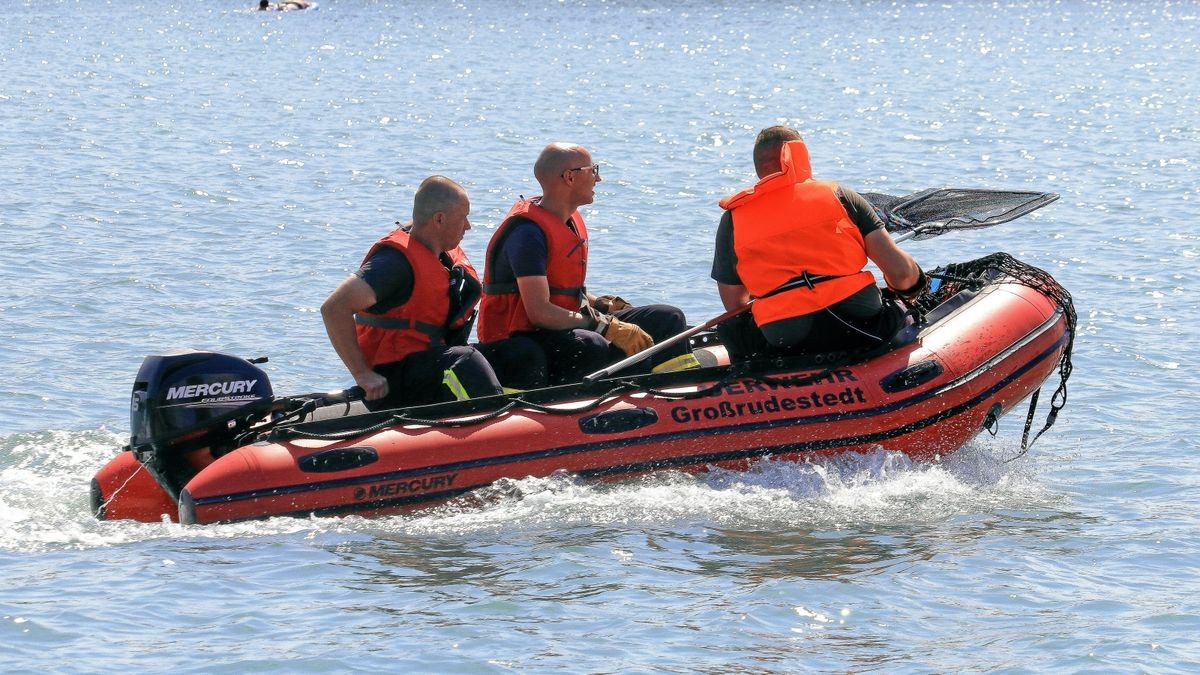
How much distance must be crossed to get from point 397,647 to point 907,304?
11.5 feet

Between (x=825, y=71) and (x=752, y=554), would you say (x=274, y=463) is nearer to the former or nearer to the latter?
(x=752, y=554)

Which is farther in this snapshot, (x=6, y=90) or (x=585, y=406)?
(x=6, y=90)

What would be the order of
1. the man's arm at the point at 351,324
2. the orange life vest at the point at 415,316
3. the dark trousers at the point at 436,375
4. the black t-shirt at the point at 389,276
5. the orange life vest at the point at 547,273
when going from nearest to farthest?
1. the man's arm at the point at 351,324
2. the black t-shirt at the point at 389,276
3. the orange life vest at the point at 415,316
4. the dark trousers at the point at 436,375
5. the orange life vest at the point at 547,273

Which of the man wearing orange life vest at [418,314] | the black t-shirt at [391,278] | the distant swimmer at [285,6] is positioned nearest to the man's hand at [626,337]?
the man wearing orange life vest at [418,314]

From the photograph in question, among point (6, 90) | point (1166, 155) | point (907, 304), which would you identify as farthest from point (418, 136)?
point (907, 304)

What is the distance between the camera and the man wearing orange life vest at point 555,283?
22.7ft

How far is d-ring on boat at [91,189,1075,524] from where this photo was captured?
6457 mm

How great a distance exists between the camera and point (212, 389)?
6527 millimetres

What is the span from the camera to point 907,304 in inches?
309

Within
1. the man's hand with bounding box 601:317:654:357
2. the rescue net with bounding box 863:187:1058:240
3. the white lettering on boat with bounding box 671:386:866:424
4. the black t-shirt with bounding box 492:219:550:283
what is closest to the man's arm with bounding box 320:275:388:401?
the black t-shirt with bounding box 492:219:550:283

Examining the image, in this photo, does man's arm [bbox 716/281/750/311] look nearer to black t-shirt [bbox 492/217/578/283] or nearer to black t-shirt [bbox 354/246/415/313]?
black t-shirt [bbox 492/217/578/283]

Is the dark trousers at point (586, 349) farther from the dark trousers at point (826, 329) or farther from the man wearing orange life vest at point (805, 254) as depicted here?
the man wearing orange life vest at point (805, 254)

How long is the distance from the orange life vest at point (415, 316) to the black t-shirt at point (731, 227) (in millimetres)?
1098

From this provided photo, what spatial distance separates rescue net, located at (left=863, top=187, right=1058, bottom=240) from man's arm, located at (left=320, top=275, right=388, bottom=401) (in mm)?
2587
